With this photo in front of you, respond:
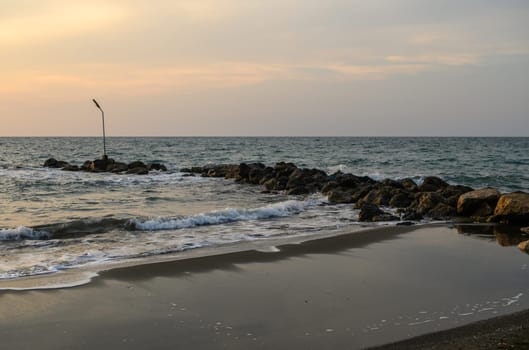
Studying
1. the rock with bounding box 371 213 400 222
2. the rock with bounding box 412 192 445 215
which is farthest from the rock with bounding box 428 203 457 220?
the rock with bounding box 371 213 400 222

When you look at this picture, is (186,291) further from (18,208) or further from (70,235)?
(18,208)

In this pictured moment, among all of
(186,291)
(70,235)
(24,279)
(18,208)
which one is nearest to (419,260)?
(186,291)

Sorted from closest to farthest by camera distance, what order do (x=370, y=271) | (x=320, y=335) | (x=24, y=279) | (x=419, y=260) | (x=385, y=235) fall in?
(x=320, y=335)
(x=24, y=279)
(x=370, y=271)
(x=419, y=260)
(x=385, y=235)

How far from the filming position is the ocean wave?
488 inches

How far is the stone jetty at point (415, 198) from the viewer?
12828mm

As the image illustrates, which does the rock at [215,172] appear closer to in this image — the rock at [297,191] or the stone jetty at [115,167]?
the stone jetty at [115,167]

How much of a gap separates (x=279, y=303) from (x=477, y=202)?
968cm

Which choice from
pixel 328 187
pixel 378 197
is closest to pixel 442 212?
pixel 378 197

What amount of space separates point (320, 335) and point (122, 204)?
13340mm

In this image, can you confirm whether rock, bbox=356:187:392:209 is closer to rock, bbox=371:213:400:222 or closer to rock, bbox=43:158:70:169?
rock, bbox=371:213:400:222

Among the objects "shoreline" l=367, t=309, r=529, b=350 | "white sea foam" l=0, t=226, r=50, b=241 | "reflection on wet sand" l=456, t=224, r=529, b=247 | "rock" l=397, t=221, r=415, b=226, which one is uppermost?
"shoreline" l=367, t=309, r=529, b=350

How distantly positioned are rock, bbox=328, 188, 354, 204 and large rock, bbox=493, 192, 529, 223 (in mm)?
5575

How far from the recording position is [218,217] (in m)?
13.6

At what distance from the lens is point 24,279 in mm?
7312
